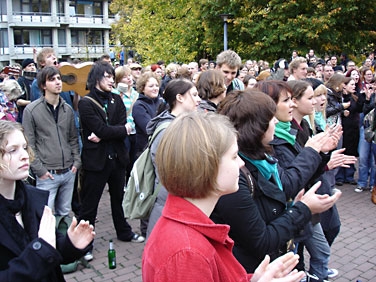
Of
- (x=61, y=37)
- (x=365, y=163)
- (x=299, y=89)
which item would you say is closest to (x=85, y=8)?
(x=61, y=37)

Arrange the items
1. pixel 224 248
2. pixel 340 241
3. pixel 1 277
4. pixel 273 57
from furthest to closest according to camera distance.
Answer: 1. pixel 273 57
2. pixel 340 241
3. pixel 1 277
4. pixel 224 248

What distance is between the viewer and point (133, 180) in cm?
400

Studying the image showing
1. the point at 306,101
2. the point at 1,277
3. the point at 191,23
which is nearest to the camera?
the point at 1,277

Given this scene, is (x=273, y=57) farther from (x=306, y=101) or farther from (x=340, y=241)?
(x=306, y=101)

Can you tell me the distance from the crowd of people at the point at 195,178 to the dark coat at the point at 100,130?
0.01m

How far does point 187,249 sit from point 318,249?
2.67 m

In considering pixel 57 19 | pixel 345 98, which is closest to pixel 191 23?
pixel 345 98

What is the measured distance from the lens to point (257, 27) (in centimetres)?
2020

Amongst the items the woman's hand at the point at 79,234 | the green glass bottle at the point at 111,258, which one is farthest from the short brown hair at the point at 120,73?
the woman's hand at the point at 79,234

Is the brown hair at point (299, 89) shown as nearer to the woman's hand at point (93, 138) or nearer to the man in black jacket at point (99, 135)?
the man in black jacket at point (99, 135)

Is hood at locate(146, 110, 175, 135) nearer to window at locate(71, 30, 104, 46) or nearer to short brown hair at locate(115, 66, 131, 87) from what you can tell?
short brown hair at locate(115, 66, 131, 87)

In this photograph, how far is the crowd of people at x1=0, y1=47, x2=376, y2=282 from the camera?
5.59 ft

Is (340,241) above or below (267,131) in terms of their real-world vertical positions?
below

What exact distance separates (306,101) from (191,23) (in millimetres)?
19866
